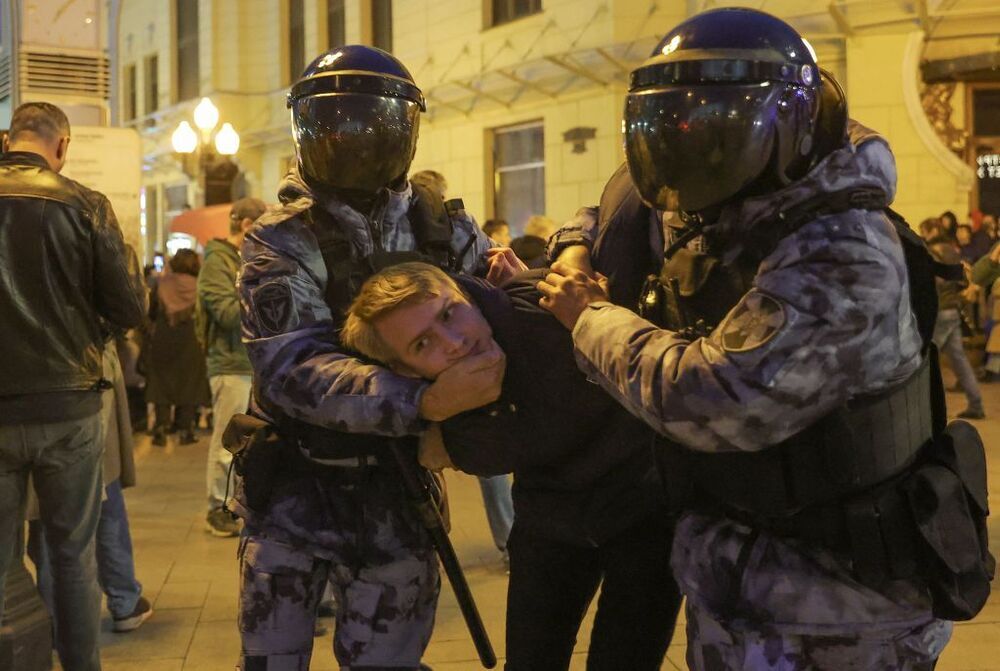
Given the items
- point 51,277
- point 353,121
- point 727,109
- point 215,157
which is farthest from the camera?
point 215,157

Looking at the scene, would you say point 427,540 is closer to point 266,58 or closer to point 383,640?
point 383,640

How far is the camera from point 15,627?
3613mm

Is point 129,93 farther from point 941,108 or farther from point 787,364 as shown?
point 787,364

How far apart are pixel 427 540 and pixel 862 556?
112 cm

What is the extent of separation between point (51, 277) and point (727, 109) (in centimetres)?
246

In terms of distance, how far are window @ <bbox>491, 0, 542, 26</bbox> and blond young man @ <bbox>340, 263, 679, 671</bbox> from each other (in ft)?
46.3

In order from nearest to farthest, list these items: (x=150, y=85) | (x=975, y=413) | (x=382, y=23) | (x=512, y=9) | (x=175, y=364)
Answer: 1. (x=975, y=413)
2. (x=175, y=364)
3. (x=512, y=9)
4. (x=382, y=23)
5. (x=150, y=85)

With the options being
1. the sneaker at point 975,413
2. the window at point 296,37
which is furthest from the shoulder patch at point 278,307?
the window at point 296,37

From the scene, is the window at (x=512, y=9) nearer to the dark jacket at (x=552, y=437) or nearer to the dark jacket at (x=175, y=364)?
the dark jacket at (x=175, y=364)

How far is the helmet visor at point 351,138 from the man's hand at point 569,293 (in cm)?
66

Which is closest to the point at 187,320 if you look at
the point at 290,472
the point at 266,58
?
the point at 290,472

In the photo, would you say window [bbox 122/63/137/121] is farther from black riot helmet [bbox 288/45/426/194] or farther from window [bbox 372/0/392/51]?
black riot helmet [bbox 288/45/426/194]

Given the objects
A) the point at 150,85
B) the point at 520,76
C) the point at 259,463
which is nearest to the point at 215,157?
the point at 520,76

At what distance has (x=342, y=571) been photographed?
2631 millimetres
